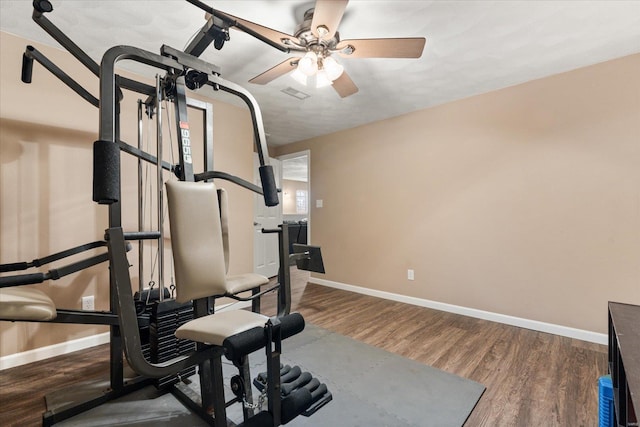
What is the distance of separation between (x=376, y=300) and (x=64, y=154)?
336 centimetres

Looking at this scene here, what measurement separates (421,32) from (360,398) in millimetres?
2361

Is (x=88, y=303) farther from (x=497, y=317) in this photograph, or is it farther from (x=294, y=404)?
(x=497, y=317)

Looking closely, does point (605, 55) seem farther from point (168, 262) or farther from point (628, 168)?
point (168, 262)

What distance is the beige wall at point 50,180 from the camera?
79.2 inches

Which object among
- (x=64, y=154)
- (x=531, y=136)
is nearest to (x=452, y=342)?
(x=531, y=136)

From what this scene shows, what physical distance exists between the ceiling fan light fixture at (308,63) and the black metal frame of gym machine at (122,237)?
49 cm

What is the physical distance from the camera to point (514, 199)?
2752 millimetres

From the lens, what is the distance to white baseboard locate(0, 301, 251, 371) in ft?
6.59

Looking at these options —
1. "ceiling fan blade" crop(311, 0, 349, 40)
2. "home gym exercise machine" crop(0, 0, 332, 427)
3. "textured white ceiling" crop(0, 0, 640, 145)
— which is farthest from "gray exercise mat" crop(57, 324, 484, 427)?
"textured white ceiling" crop(0, 0, 640, 145)

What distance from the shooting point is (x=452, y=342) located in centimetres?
240

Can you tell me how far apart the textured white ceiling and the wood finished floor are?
2292mm

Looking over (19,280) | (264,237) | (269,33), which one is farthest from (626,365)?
(264,237)

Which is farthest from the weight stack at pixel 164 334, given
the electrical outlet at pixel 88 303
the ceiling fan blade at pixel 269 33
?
the ceiling fan blade at pixel 269 33

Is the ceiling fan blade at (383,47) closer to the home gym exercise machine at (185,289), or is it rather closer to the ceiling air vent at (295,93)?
the home gym exercise machine at (185,289)
